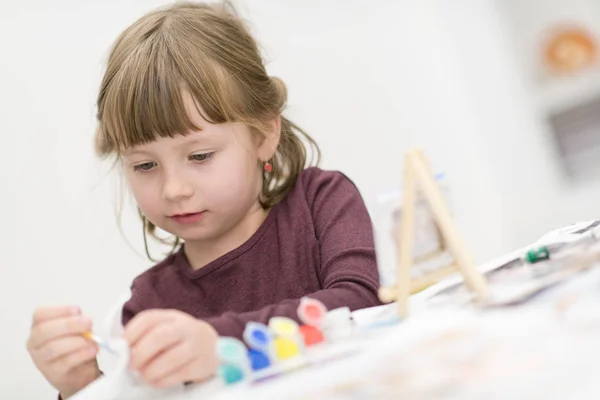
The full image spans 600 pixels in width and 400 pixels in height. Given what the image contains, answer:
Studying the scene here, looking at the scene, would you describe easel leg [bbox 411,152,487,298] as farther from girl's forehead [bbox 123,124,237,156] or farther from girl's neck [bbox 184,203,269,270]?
girl's neck [bbox 184,203,269,270]

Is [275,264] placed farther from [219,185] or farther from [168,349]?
[168,349]

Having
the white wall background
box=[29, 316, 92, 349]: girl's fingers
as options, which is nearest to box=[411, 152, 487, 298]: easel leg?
box=[29, 316, 92, 349]: girl's fingers

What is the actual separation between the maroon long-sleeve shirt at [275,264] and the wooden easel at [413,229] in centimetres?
41

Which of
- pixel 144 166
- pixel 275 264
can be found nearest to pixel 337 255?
pixel 275 264

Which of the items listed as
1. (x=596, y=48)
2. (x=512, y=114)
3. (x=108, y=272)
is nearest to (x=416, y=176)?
(x=108, y=272)

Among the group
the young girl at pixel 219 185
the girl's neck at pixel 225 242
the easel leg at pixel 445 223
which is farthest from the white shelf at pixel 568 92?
the easel leg at pixel 445 223

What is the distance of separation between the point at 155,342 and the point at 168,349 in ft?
0.05

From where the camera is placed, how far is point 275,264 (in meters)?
1.10

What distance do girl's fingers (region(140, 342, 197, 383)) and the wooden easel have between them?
168 mm

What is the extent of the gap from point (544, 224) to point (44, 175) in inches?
55.2

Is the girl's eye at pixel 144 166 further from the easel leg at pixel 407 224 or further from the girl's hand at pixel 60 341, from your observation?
the easel leg at pixel 407 224

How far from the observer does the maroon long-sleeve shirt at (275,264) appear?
42.0 inches

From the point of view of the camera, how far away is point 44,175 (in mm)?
1584

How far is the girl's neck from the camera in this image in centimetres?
113
